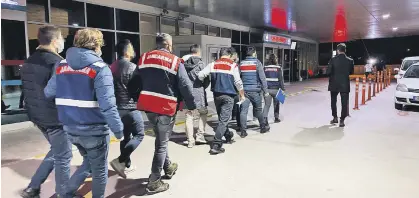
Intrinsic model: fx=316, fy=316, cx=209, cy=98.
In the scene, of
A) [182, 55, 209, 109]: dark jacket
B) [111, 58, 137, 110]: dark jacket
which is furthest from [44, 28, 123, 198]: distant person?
[182, 55, 209, 109]: dark jacket

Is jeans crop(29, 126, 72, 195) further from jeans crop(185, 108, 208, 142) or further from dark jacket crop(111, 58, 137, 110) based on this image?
jeans crop(185, 108, 208, 142)

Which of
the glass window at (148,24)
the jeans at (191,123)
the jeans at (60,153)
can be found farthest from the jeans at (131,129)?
the glass window at (148,24)

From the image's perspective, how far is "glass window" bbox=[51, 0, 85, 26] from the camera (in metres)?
8.56

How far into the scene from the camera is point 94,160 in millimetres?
2729

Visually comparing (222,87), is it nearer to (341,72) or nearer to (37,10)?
(341,72)

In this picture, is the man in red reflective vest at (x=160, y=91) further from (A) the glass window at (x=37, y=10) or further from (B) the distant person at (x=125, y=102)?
(A) the glass window at (x=37, y=10)

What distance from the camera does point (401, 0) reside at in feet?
33.9

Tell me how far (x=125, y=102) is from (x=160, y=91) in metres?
0.65

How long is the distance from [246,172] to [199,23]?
34.0 ft

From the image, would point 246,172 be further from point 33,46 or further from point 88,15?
point 88,15

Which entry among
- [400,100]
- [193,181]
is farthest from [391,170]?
[400,100]

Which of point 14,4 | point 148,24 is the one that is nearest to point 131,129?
point 14,4

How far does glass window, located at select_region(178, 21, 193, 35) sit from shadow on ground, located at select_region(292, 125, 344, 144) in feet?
24.9

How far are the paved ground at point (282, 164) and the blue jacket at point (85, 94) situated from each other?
1.23 meters
